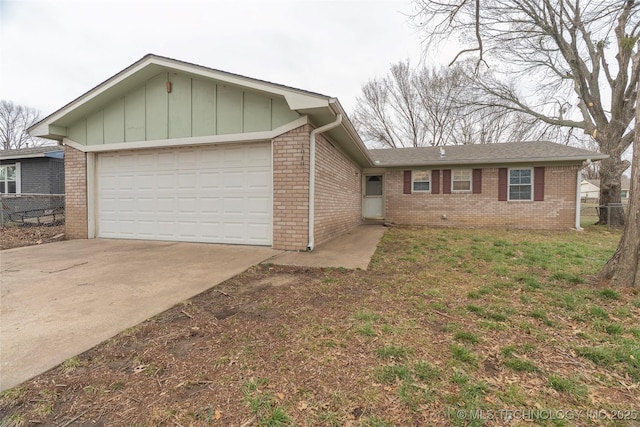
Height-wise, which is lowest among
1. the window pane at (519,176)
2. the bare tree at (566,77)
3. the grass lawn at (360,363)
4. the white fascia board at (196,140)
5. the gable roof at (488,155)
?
the grass lawn at (360,363)

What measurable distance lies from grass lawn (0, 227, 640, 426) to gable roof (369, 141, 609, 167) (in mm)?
8219

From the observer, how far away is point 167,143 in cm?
616

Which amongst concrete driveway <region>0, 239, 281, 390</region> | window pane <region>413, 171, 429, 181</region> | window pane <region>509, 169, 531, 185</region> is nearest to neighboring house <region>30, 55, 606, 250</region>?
concrete driveway <region>0, 239, 281, 390</region>

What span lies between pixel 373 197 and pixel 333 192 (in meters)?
5.79

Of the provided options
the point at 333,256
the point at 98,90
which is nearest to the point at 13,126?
the point at 98,90

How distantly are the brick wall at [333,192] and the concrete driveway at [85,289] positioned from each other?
150 cm

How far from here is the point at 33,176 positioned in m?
12.1

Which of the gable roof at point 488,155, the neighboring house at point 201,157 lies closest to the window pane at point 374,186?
the gable roof at point 488,155

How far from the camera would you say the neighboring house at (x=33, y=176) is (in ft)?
38.2

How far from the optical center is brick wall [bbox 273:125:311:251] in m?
5.36

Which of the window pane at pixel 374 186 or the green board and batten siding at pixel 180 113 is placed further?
the window pane at pixel 374 186

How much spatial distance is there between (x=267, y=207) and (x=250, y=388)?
4343mm

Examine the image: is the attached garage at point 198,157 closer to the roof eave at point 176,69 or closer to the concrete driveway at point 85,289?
the roof eave at point 176,69

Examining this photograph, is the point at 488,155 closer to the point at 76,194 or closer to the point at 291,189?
the point at 291,189
